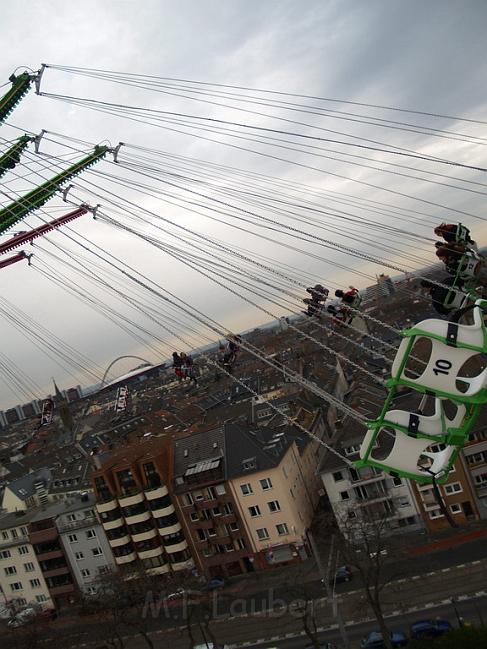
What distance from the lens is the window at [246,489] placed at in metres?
32.5

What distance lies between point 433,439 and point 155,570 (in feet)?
100

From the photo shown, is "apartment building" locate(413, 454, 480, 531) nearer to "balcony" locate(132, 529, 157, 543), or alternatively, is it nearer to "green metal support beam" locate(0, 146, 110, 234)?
"balcony" locate(132, 529, 157, 543)

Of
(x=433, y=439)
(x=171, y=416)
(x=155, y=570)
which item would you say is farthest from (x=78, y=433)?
(x=433, y=439)

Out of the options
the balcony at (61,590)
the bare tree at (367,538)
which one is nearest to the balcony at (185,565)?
the balcony at (61,590)

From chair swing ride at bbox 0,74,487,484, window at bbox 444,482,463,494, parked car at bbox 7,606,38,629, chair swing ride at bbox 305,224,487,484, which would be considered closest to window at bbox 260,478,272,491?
window at bbox 444,482,463,494

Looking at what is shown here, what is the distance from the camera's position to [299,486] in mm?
35031

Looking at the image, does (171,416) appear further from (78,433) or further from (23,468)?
(78,433)

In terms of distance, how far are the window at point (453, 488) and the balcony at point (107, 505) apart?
790 inches

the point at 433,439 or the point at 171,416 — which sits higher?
the point at 433,439

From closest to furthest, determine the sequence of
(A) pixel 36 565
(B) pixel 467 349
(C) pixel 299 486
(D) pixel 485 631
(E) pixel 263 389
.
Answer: (B) pixel 467 349, (D) pixel 485 631, (C) pixel 299 486, (A) pixel 36 565, (E) pixel 263 389

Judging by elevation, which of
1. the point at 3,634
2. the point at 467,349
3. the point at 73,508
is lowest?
the point at 3,634

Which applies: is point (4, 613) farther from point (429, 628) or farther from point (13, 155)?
point (13, 155)

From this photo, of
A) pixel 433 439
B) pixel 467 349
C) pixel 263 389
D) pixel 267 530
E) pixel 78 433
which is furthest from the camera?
pixel 78 433

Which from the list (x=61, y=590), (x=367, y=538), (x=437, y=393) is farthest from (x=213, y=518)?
(x=437, y=393)
